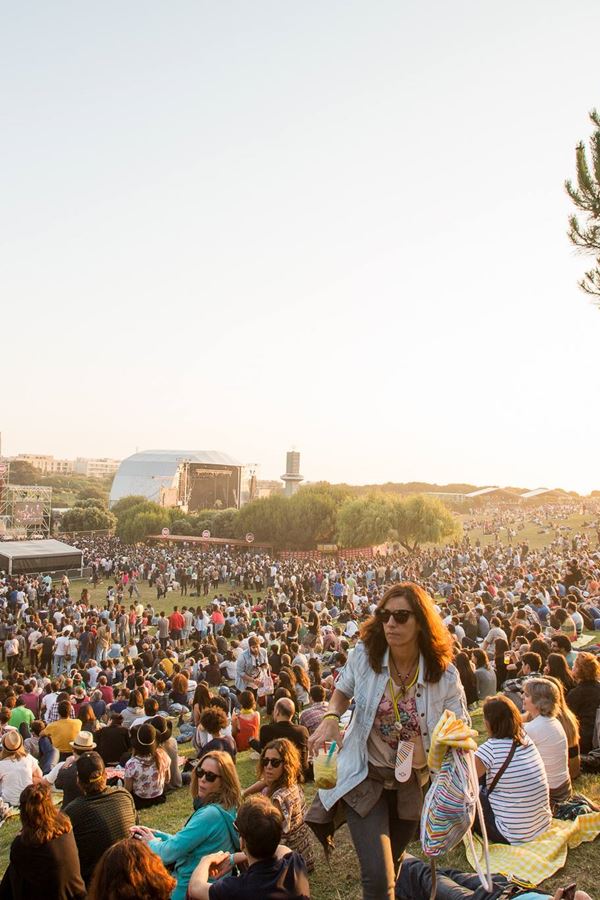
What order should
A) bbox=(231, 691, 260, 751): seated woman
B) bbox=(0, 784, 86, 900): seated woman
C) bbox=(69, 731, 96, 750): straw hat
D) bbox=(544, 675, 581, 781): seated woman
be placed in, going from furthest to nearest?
bbox=(231, 691, 260, 751): seated woman, bbox=(69, 731, 96, 750): straw hat, bbox=(544, 675, 581, 781): seated woman, bbox=(0, 784, 86, 900): seated woman

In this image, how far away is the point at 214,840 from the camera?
3.90 m

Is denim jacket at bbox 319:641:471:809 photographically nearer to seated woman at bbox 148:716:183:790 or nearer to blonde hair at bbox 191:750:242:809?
blonde hair at bbox 191:750:242:809

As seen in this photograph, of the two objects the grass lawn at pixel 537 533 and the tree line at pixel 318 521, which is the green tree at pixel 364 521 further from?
the grass lawn at pixel 537 533

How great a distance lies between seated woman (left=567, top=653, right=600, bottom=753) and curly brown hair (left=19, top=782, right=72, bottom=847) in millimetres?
4573

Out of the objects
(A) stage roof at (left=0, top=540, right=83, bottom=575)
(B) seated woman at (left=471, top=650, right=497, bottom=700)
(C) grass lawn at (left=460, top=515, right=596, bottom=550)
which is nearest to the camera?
(B) seated woman at (left=471, top=650, right=497, bottom=700)

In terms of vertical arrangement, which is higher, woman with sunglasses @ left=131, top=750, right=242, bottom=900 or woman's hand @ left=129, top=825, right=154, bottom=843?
woman with sunglasses @ left=131, top=750, right=242, bottom=900

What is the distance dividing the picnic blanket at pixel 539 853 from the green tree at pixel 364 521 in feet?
142

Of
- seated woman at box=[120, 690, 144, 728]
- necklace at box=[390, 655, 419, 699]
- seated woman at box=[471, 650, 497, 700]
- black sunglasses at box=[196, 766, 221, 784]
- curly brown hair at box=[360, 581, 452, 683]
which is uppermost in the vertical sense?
curly brown hair at box=[360, 581, 452, 683]

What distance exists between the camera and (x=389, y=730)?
2965 mm

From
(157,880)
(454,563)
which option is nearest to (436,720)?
(157,880)

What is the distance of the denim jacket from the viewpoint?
2.90m

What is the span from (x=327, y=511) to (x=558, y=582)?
3426 centimetres

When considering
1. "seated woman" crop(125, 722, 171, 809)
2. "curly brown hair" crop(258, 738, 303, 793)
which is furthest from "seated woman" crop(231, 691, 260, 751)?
"curly brown hair" crop(258, 738, 303, 793)

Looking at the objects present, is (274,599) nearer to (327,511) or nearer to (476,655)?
(476,655)
